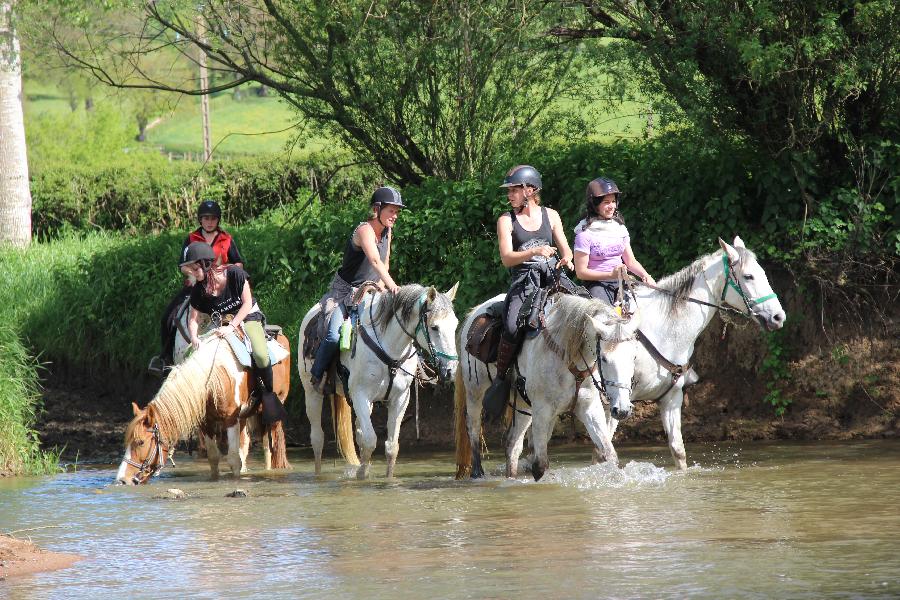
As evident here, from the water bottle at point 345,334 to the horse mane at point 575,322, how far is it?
2.38 metres

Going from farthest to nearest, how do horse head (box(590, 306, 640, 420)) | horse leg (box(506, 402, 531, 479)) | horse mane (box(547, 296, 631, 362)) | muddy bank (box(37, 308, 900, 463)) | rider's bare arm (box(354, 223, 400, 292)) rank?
muddy bank (box(37, 308, 900, 463)) < rider's bare arm (box(354, 223, 400, 292)) < horse leg (box(506, 402, 531, 479)) < horse mane (box(547, 296, 631, 362)) < horse head (box(590, 306, 640, 420))

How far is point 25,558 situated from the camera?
7.89 meters

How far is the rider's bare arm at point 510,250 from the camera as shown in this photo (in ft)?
33.0

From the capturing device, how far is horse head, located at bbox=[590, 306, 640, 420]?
9508 mm

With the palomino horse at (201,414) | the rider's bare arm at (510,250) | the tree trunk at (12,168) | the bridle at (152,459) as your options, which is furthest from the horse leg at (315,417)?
the tree trunk at (12,168)

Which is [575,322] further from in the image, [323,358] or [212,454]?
[212,454]

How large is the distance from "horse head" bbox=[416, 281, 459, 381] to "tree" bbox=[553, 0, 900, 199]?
412cm

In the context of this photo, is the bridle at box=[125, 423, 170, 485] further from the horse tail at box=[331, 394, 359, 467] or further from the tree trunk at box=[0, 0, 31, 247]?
the tree trunk at box=[0, 0, 31, 247]

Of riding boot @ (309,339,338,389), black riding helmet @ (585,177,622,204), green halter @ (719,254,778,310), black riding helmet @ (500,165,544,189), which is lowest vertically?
riding boot @ (309,339,338,389)

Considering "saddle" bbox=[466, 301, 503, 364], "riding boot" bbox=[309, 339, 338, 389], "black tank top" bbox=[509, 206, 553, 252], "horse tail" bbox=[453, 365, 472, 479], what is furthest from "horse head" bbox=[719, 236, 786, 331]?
"riding boot" bbox=[309, 339, 338, 389]

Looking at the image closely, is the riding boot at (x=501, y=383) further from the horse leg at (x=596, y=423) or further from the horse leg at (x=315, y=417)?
the horse leg at (x=315, y=417)

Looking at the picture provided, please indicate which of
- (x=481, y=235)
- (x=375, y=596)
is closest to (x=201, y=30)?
(x=481, y=235)

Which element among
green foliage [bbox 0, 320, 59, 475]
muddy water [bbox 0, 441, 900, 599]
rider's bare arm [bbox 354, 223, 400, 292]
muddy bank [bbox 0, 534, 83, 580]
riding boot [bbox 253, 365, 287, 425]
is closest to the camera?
muddy water [bbox 0, 441, 900, 599]

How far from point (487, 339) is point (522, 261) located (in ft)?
3.06
